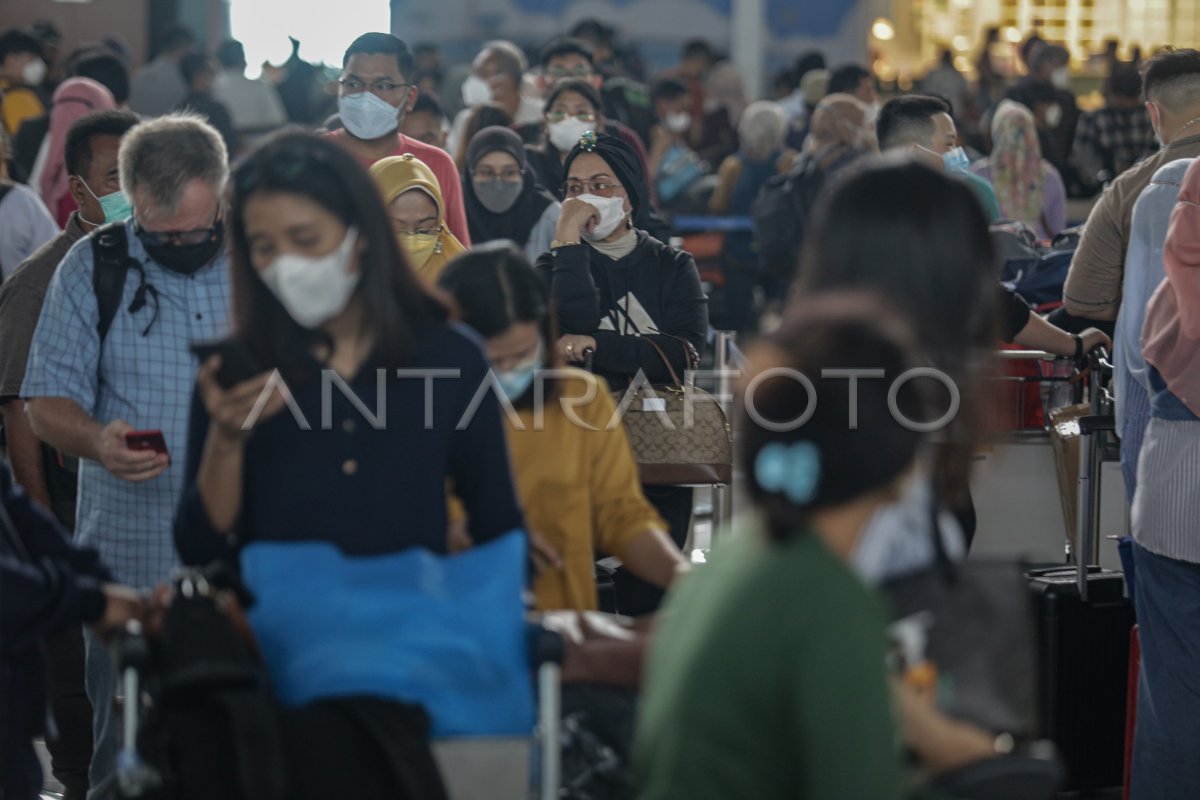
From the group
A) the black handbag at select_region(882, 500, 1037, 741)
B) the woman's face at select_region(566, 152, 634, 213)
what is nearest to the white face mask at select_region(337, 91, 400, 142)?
the woman's face at select_region(566, 152, 634, 213)

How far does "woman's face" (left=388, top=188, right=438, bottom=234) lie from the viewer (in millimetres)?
5453

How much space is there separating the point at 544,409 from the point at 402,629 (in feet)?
3.51

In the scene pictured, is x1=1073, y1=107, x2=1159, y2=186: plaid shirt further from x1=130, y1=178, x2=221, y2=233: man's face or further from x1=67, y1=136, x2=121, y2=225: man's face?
x1=130, y1=178, x2=221, y2=233: man's face

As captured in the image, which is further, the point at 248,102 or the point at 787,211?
the point at 248,102

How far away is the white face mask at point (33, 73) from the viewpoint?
36.0 feet

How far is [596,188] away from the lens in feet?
18.6

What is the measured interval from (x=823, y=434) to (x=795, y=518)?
0.11 meters

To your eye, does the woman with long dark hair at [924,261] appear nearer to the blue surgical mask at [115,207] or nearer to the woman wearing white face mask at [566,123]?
the blue surgical mask at [115,207]

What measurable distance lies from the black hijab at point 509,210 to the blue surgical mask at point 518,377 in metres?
3.28

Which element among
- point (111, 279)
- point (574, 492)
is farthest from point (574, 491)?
Result: point (111, 279)

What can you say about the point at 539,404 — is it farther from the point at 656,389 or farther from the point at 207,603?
the point at 656,389

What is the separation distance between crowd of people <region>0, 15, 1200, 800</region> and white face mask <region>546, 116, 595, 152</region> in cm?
107

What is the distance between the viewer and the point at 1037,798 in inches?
100.0

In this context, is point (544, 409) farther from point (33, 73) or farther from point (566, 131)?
point (33, 73)
